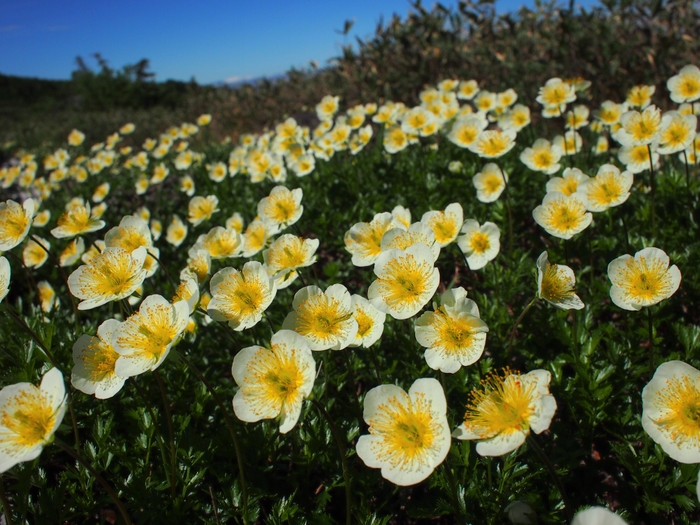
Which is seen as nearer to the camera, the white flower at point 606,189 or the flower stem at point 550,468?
the flower stem at point 550,468

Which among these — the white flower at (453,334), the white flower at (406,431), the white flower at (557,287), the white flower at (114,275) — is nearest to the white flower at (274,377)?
the white flower at (406,431)

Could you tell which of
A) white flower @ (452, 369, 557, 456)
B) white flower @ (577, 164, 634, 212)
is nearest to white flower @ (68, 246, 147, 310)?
white flower @ (452, 369, 557, 456)

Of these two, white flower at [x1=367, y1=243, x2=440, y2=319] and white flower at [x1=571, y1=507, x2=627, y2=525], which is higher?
white flower at [x1=367, y1=243, x2=440, y2=319]

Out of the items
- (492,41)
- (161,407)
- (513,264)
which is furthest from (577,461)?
(492,41)

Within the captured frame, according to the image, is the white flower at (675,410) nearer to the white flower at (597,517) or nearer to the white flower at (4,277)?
the white flower at (597,517)

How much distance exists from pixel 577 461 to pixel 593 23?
25.0ft

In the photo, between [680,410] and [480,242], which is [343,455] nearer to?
[680,410]

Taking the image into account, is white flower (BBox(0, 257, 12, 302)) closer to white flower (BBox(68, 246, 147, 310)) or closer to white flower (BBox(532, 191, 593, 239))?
white flower (BBox(68, 246, 147, 310))

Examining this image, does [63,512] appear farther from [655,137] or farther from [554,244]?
[655,137]

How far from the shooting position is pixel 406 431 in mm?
1678

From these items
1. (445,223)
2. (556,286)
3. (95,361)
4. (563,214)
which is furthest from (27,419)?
(563,214)

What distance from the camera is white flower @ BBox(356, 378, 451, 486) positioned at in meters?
1.61

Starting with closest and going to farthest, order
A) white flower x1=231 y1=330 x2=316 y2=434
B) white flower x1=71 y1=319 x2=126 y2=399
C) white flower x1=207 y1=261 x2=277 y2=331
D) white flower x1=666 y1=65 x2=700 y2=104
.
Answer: white flower x1=231 y1=330 x2=316 y2=434 → white flower x1=71 y1=319 x2=126 y2=399 → white flower x1=207 y1=261 x2=277 y2=331 → white flower x1=666 y1=65 x2=700 y2=104

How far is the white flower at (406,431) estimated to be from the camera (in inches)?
63.6
